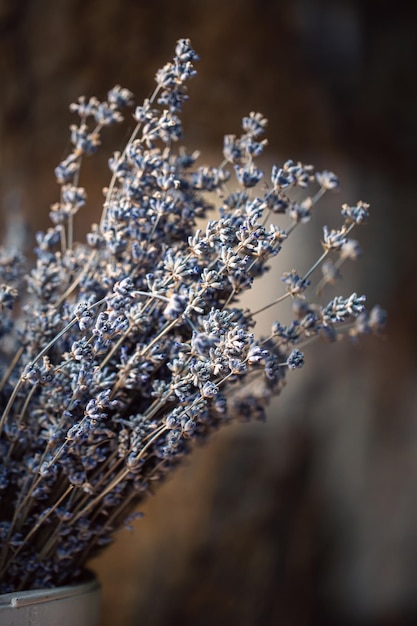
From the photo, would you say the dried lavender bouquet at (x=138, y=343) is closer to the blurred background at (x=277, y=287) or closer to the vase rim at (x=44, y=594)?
the vase rim at (x=44, y=594)

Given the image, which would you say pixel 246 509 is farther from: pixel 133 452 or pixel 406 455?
pixel 133 452

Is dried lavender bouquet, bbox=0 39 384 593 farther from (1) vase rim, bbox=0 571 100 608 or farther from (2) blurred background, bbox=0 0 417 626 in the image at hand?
(2) blurred background, bbox=0 0 417 626

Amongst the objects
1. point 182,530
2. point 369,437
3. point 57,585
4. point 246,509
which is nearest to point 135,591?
point 182,530

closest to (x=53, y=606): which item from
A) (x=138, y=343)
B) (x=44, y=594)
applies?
(x=44, y=594)

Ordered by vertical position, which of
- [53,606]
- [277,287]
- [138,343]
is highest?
[277,287]

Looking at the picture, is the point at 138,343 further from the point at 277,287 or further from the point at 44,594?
the point at 277,287

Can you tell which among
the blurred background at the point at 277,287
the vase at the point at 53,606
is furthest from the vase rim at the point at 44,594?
the blurred background at the point at 277,287
